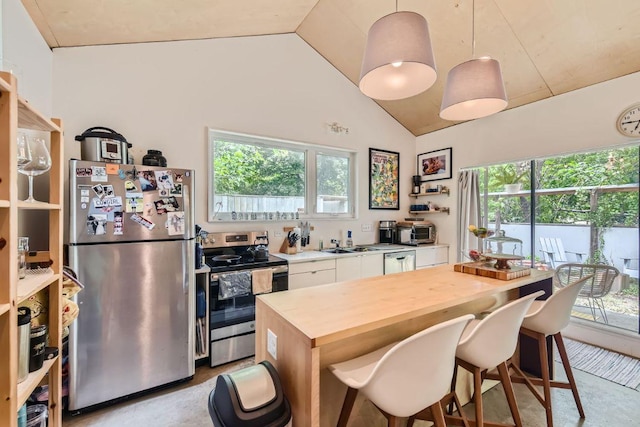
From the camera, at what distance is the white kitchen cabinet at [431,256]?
3977 millimetres

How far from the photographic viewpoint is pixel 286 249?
341 cm

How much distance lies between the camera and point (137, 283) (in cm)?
205

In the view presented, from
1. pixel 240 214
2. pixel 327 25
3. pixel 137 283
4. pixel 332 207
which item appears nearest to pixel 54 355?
pixel 137 283

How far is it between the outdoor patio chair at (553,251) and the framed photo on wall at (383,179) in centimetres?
185

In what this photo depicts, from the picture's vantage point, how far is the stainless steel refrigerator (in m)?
1.91

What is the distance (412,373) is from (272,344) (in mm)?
615

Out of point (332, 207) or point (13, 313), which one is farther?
point (332, 207)

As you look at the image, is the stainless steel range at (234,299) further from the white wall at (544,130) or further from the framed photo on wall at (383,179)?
the white wall at (544,130)

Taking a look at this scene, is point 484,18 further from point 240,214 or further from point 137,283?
point 137,283

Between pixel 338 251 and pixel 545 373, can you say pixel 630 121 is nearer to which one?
pixel 545 373

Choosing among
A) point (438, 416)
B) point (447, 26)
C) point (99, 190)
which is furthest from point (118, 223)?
point (447, 26)

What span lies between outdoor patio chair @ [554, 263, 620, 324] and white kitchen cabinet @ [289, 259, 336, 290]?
2552mm

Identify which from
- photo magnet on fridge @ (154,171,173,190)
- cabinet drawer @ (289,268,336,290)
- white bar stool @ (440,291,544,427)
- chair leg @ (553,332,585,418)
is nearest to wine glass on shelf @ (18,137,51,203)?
photo magnet on fridge @ (154,171,173,190)

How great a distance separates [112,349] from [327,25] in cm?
358
